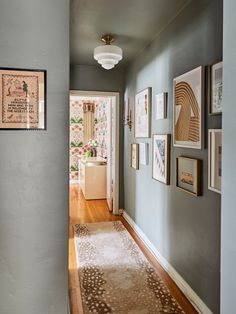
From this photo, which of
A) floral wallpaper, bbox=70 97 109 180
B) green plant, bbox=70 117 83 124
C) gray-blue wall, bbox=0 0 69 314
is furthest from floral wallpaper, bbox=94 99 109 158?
gray-blue wall, bbox=0 0 69 314

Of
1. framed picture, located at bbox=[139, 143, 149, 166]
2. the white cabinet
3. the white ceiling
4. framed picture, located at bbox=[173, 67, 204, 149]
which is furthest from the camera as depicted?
the white cabinet

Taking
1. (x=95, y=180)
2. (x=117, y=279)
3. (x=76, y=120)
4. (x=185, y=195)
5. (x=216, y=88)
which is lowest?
(x=117, y=279)

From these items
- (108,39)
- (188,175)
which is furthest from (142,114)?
(188,175)

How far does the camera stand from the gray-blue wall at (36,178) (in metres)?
1.43

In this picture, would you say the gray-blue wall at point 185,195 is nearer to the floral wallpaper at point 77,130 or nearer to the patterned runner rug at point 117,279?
the patterned runner rug at point 117,279

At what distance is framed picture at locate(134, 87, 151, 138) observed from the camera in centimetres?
322

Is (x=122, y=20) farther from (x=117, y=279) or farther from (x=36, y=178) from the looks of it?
(x=117, y=279)

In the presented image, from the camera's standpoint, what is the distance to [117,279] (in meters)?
2.52

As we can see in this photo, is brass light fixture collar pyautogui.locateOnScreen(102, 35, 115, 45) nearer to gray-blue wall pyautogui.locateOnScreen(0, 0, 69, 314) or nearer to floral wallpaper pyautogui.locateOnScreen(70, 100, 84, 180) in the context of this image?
gray-blue wall pyautogui.locateOnScreen(0, 0, 69, 314)

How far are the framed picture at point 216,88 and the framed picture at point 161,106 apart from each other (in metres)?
0.83

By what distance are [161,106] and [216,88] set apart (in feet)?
3.28

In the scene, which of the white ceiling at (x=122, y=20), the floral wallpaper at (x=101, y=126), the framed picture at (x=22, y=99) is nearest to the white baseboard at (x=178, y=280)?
the framed picture at (x=22, y=99)

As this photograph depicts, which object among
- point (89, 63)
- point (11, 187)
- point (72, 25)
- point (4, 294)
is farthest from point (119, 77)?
point (4, 294)

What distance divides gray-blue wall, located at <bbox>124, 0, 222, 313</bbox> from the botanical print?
7 centimetres
